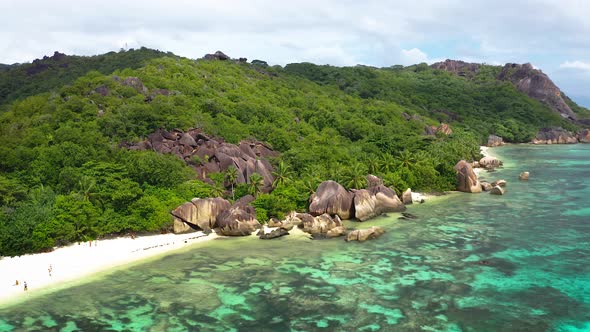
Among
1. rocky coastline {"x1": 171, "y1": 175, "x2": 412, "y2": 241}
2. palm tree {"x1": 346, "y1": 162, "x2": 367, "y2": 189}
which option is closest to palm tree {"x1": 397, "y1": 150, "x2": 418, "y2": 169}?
palm tree {"x1": 346, "y1": 162, "x2": 367, "y2": 189}

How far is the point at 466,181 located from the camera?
74.5 m

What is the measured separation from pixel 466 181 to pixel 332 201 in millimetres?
31060

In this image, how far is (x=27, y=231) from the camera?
4234 cm

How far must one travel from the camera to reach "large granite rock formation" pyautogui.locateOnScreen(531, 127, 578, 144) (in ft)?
572

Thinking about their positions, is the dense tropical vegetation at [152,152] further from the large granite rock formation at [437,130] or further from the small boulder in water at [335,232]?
the small boulder in water at [335,232]

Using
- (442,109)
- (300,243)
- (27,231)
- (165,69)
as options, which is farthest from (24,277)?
(442,109)

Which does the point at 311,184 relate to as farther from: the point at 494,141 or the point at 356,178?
the point at 494,141

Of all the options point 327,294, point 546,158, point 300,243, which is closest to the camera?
point 327,294

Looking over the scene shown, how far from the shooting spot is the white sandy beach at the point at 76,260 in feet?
119

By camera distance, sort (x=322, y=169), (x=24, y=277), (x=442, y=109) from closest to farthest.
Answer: (x=24, y=277) → (x=322, y=169) → (x=442, y=109)

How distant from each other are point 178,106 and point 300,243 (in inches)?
1671

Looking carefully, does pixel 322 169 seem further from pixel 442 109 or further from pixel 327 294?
pixel 442 109

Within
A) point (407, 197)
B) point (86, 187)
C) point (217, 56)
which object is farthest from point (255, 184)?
point (217, 56)

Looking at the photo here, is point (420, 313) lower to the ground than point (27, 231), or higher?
lower
